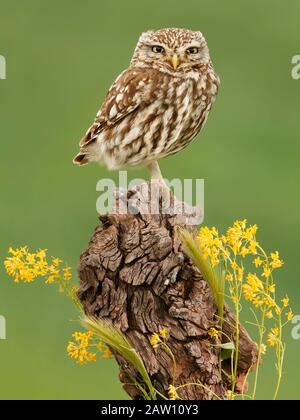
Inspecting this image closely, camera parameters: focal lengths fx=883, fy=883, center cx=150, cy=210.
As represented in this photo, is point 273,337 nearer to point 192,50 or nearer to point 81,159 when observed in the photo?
point 192,50

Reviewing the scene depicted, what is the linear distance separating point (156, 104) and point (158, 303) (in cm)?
141

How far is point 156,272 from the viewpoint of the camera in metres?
2.88

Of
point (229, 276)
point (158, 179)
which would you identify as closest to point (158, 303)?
point (229, 276)

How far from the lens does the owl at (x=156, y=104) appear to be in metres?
4.03

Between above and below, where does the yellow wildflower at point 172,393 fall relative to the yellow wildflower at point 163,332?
below

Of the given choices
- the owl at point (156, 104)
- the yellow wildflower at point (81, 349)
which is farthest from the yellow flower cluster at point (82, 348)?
the owl at point (156, 104)

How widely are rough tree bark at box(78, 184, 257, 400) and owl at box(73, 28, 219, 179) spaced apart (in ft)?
3.75

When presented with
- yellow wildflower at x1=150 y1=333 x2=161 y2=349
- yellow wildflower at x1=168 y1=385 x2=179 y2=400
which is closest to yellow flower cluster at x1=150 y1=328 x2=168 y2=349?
yellow wildflower at x1=150 y1=333 x2=161 y2=349

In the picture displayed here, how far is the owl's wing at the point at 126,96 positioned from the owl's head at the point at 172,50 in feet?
0.23

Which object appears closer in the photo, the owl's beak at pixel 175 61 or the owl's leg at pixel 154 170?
the owl's beak at pixel 175 61

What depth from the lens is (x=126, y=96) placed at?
4082 mm

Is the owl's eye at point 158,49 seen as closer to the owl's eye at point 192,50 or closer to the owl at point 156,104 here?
the owl at point 156,104

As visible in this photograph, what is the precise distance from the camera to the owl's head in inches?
154
